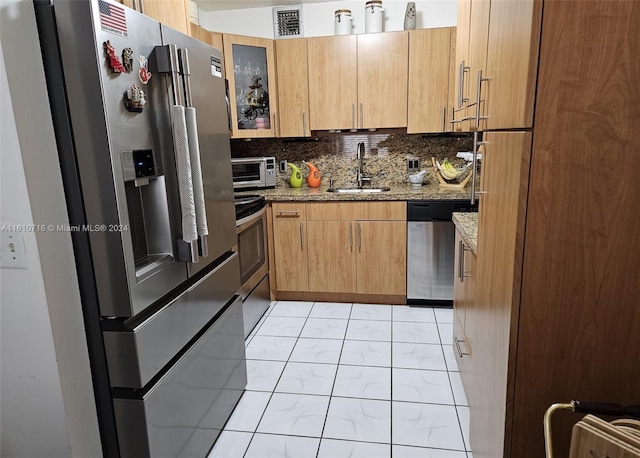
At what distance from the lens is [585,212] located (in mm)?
1054

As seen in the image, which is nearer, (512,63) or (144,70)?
(512,63)

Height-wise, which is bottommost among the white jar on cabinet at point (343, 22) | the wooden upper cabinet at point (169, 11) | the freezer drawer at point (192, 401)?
the freezer drawer at point (192, 401)

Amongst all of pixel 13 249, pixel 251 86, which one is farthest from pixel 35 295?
pixel 251 86

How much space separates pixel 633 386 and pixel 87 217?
1.59 metres

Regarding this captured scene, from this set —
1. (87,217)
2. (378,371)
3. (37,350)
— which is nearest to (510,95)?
(87,217)

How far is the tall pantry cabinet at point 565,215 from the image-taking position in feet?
3.20

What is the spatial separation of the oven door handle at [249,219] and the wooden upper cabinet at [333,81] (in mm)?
876

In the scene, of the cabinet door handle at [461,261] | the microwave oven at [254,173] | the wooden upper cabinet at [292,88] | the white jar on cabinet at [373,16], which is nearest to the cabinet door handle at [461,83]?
the cabinet door handle at [461,261]

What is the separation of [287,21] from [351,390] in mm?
2891

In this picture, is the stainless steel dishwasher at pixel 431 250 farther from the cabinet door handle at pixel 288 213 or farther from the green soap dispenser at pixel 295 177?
the green soap dispenser at pixel 295 177

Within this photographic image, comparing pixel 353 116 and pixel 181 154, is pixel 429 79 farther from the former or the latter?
pixel 181 154

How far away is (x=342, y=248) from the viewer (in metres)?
3.31

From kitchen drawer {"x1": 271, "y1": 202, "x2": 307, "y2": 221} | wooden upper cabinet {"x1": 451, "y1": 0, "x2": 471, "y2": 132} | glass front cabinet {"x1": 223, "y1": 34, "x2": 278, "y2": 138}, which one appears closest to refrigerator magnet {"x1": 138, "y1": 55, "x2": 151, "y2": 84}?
wooden upper cabinet {"x1": 451, "y1": 0, "x2": 471, "y2": 132}

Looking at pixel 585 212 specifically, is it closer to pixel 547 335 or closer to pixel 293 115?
pixel 547 335
